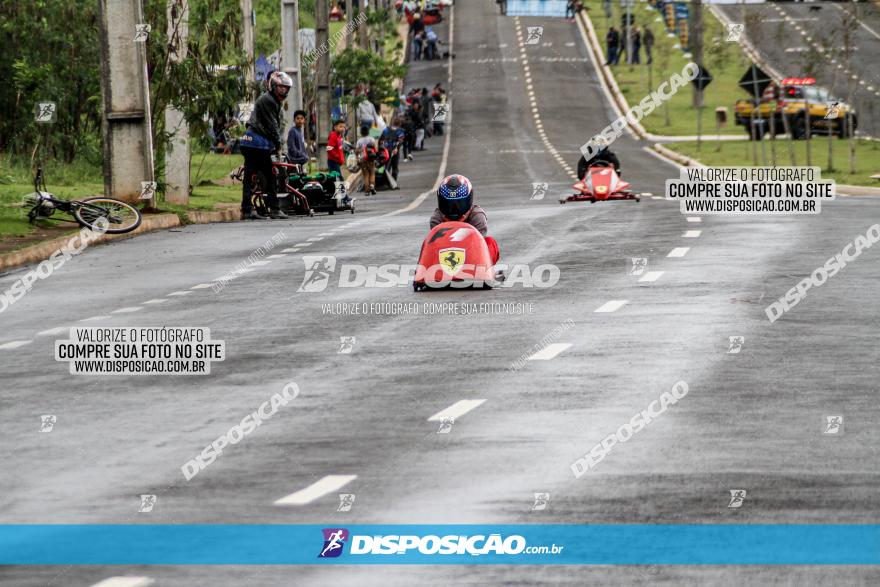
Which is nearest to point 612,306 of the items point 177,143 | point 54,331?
point 54,331

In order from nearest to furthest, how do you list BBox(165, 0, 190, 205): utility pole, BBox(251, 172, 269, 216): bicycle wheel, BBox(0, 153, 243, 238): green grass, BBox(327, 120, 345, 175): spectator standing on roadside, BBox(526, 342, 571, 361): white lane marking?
BBox(526, 342, 571, 361): white lane marking < BBox(0, 153, 243, 238): green grass < BBox(251, 172, 269, 216): bicycle wheel < BBox(165, 0, 190, 205): utility pole < BBox(327, 120, 345, 175): spectator standing on roadside

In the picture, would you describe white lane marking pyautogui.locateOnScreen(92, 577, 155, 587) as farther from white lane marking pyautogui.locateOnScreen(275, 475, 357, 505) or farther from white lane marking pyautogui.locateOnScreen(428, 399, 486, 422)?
white lane marking pyautogui.locateOnScreen(428, 399, 486, 422)

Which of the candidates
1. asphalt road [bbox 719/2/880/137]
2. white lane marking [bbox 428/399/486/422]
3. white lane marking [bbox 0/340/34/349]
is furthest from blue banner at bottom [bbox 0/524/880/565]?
asphalt road [bbox 719/2/880/137]

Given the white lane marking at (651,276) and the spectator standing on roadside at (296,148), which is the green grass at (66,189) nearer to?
the spectator standing on roadside at (296,148)

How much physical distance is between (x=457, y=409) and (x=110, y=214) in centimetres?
1804

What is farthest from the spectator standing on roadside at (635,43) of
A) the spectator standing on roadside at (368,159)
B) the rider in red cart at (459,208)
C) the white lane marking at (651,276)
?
the rider in red cart at (459,208)

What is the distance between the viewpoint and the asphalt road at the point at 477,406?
889cm

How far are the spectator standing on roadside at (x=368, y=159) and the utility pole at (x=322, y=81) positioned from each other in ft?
17.2

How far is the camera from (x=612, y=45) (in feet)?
320

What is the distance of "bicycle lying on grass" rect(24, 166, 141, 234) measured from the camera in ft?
92.7

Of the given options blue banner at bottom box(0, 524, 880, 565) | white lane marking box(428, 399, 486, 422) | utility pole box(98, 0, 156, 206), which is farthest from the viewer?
utility pole box(98, 0, 156, 206)

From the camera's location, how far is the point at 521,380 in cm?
1308

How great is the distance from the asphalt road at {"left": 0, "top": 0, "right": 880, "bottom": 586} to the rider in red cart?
0.90 meters

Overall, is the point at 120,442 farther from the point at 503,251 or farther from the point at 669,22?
the point at 669,22
